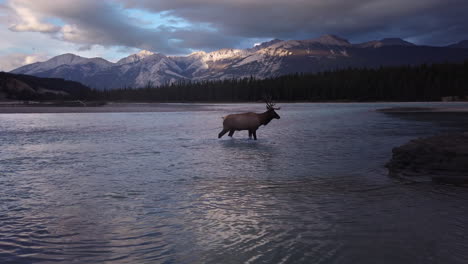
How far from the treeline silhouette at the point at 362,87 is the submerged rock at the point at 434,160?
400 feet

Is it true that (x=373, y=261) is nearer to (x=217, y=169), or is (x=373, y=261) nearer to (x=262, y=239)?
(x=262, y=239)

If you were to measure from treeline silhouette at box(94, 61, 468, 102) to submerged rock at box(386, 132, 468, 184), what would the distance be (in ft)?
400

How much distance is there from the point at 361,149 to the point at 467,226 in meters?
10.6

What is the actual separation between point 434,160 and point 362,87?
5157 inches

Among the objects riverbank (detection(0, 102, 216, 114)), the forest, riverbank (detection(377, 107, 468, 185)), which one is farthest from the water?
the forest

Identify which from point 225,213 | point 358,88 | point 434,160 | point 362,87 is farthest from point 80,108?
point 362,87

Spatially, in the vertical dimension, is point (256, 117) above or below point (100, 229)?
above

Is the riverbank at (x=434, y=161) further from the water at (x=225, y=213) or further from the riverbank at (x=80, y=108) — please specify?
Answer: the riverbank at (x=80, y=108)

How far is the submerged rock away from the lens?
10.5 meters

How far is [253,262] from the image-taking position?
5.34 m

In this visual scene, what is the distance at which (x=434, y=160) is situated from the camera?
11250mm

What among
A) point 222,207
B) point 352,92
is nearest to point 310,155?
point 222,207

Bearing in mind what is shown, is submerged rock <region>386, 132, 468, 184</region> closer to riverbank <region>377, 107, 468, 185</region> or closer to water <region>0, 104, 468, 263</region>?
riverbank <region>377, 107, 468, 185</region>

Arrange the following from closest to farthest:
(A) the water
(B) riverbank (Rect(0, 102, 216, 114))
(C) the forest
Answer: (A) the water < (B) riverbank (Rect(0, 102, 216, 114)) < (C) the forest
